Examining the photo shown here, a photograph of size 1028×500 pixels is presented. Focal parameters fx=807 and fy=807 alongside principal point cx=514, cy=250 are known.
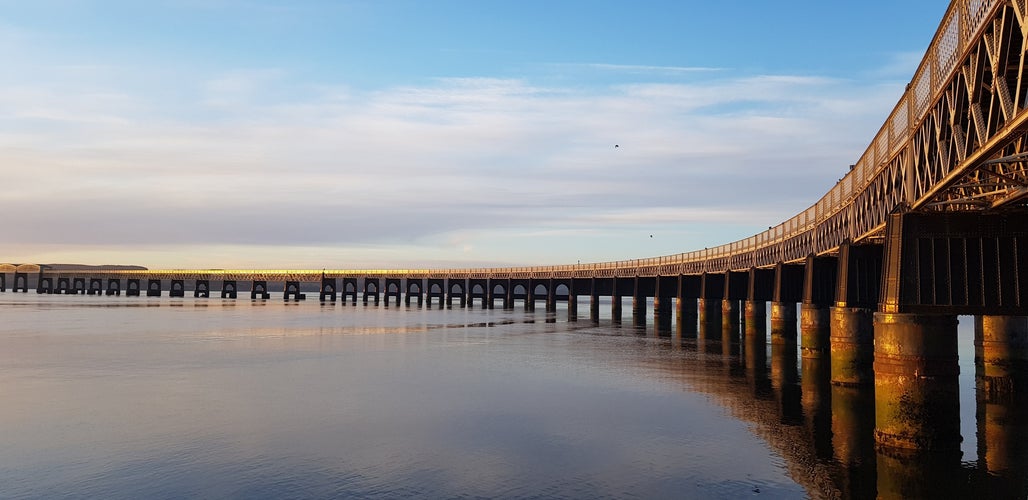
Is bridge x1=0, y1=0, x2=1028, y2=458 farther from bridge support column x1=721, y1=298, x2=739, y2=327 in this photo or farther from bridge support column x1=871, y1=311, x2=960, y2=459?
bridge support column x1=721, y1=298, x2=739, y2=327

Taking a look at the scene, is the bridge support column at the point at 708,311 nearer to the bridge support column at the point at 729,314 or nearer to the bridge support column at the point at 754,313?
the bridge support column at the point at 729,314

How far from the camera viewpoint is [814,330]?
185ft

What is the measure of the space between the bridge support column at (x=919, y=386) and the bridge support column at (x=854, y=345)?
599 inches

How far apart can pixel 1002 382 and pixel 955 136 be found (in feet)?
77.9

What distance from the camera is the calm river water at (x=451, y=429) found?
23.3 meters

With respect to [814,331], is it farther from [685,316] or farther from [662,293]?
[662,293]

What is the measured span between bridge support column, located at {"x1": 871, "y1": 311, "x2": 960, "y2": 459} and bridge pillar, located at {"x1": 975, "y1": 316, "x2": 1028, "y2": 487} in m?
3.43

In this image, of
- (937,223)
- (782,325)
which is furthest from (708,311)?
(937,223)

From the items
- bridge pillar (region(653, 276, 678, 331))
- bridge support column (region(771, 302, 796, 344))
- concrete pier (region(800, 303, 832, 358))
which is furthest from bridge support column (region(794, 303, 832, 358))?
bridge pillar (region(653, 276, 678, 331))

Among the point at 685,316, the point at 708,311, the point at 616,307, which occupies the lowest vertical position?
the point at 685,316

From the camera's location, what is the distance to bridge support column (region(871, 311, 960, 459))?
2633 cm

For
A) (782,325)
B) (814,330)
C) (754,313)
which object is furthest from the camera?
(754,313)

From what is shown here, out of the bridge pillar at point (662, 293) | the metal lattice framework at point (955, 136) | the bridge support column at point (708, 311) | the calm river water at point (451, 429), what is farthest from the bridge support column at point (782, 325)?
the bridge pillar at point (662, 293)

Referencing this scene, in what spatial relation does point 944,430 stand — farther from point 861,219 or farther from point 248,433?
point 248,433
